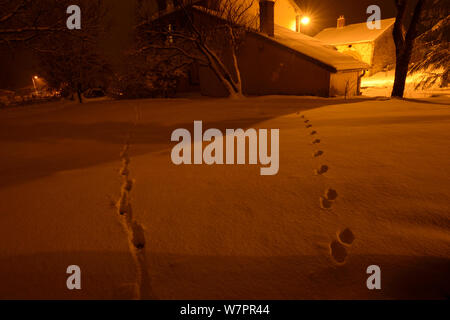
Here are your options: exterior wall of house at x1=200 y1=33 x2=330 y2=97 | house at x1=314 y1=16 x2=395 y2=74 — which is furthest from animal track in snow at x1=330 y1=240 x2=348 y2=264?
house at x1=314 y1=16 x2=395 y2=74

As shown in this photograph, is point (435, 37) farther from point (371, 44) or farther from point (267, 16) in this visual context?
point (371, 44)

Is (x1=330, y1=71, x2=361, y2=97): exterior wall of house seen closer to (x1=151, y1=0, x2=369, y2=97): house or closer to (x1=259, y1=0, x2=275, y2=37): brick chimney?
(x1=151, y1=0, x2=369, y2=97): house

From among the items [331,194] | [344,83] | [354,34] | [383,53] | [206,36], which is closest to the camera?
[331,194]

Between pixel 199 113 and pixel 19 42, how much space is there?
22.6 feet

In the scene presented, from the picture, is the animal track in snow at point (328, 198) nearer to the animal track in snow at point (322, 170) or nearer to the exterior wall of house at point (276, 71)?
the animal track in snow at point (322, 170)

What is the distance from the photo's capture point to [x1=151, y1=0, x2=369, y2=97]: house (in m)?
13.3

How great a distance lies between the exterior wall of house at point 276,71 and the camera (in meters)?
13.5

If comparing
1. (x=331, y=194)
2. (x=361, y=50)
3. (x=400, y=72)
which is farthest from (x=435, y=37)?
(x=361, y=50)

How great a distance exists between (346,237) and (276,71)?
13496 millimetres

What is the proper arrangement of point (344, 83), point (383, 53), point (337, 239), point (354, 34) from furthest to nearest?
point (354, 34), point (383, 53), point (344, 83), point (337, 239)

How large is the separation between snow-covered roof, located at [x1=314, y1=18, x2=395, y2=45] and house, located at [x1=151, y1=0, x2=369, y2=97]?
11506mm

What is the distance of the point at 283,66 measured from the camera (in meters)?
14.2
